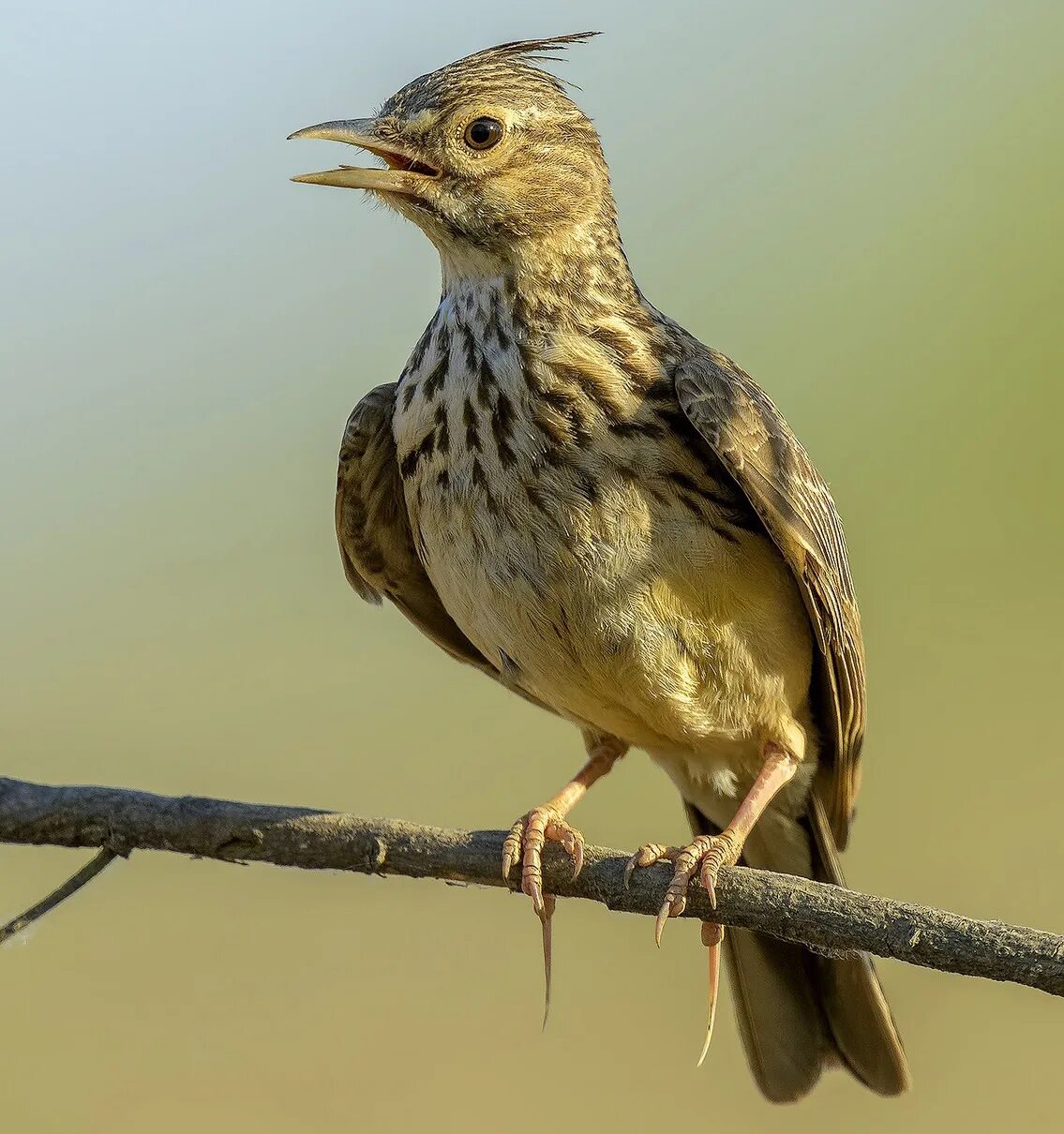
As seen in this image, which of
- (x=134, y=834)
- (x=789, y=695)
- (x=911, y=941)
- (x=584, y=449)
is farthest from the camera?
(x=789, y=695)

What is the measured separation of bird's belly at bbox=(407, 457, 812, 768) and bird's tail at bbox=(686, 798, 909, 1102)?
0.81 meters

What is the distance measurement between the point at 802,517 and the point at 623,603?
2.01ft

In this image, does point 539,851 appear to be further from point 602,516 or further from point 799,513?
point 799,513

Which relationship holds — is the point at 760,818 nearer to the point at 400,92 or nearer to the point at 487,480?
the point at 487,480

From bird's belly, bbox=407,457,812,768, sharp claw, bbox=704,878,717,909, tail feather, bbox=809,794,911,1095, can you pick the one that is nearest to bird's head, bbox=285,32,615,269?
bird's belly, bbox=407,457,812,768

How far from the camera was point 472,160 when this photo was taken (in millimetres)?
4484

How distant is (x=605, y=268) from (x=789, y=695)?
58.6 inches

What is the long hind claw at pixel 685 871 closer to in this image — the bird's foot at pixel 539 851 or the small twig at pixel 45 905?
the bird's foot at pixel 539 851

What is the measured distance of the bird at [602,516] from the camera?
4.21 m

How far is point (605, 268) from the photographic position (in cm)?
470

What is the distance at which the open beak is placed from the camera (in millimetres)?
4254

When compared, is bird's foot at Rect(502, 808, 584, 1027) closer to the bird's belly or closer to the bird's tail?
the bird's belly

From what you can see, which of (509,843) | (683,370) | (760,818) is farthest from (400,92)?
(760,818)

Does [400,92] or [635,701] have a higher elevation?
[400,92]
